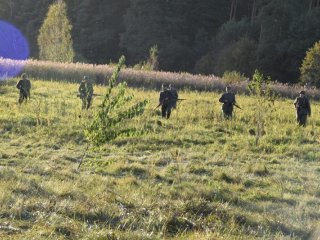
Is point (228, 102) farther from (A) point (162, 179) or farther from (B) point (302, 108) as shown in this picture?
(A) point (162, 179)

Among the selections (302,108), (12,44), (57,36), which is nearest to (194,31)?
(57,36)

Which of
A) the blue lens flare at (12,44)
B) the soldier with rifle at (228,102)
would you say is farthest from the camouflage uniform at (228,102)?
the blue lens flare at (12,44)

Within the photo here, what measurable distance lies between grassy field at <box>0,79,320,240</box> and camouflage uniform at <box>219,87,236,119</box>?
1.12ft

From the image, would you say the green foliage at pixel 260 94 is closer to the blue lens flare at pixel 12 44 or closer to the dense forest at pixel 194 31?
the dense forest at pixel 194 31

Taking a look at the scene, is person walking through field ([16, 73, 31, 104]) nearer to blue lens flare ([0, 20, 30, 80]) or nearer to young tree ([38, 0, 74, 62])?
young tree ([38, 0, 74, 62])

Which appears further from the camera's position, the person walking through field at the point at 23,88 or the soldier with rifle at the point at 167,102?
the person walking through field at the point at 23,88

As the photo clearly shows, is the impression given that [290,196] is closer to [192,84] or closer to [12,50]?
[192,84]

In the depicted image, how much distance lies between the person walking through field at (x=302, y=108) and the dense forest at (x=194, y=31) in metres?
24.4

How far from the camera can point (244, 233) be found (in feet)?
23.4

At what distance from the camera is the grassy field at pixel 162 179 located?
22.6 ft

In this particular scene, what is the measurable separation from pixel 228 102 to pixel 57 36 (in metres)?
26.1

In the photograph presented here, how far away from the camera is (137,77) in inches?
1294

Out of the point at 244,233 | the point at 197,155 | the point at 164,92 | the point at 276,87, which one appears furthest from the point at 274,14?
the point at 244,233

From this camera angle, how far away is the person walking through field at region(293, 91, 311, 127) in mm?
19041
